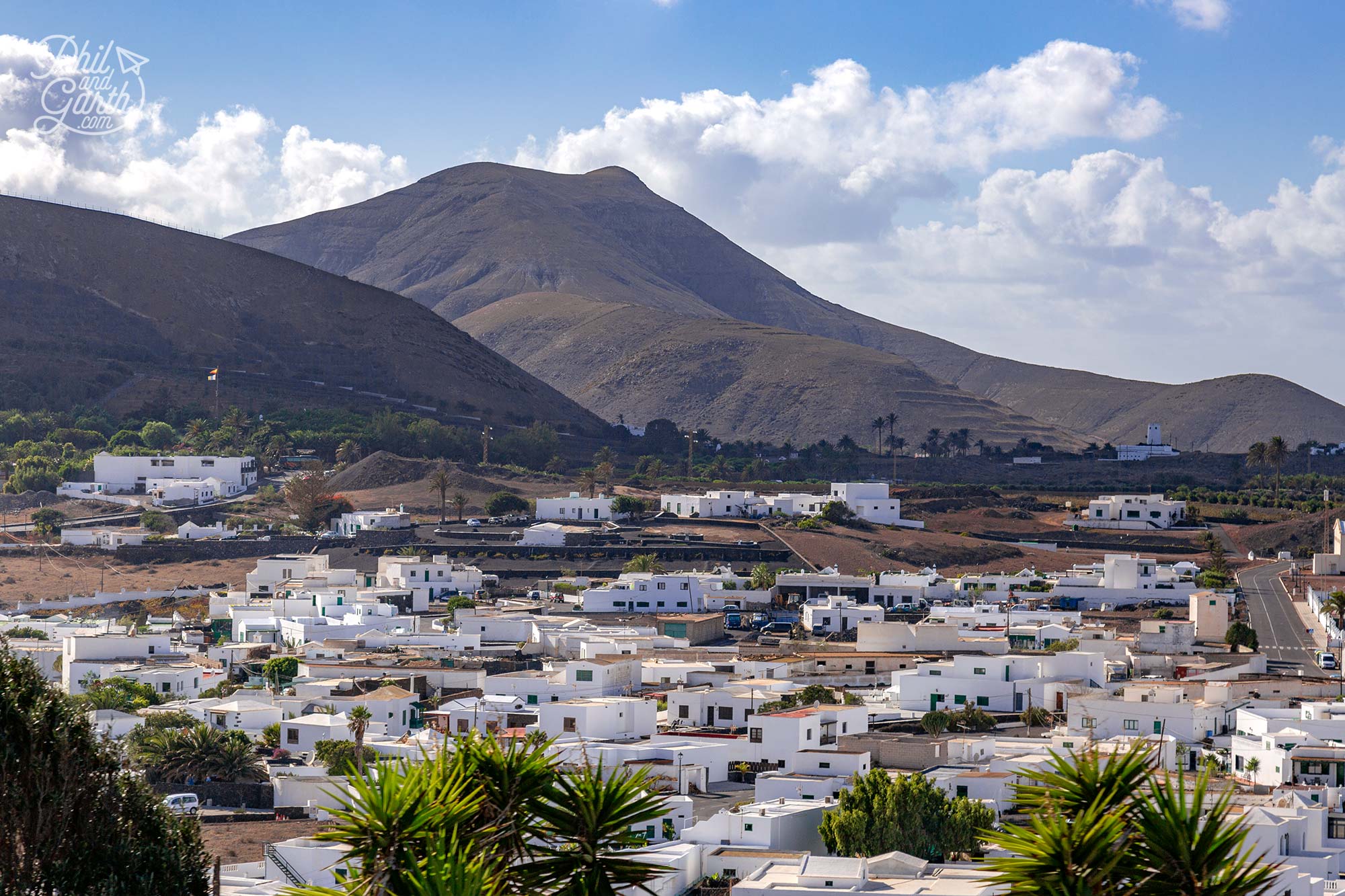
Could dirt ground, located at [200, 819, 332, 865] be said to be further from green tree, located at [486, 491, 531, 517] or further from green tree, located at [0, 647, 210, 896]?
green tree, located at [486, 491, 531, 517]

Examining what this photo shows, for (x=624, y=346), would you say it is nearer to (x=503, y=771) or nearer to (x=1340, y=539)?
(x=1340, y=539)

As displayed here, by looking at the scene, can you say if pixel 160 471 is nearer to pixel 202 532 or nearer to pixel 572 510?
pixel 202 532

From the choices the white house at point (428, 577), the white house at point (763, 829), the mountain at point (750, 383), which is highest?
the mountain at point (750, 383)

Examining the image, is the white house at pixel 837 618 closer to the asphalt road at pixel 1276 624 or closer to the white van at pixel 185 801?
the asphalt road at pixel 1276 624

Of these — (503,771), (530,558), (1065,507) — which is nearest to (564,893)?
(503,771)

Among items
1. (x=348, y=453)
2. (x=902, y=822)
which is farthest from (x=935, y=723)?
(x=348, y=453)

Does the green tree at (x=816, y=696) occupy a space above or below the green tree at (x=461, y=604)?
below

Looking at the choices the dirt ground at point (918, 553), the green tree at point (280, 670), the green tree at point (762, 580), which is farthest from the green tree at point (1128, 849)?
the dirt ground at point (918, 553)
